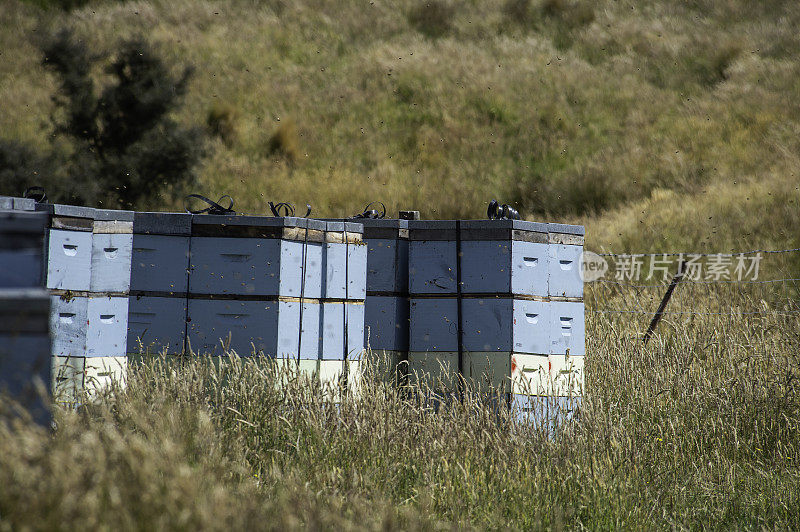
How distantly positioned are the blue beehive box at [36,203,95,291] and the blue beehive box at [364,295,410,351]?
2.40 meters

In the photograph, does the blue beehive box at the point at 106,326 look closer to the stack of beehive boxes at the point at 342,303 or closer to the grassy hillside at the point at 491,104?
the stack of beehive boxes at the point at 342,303

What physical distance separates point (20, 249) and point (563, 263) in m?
4.76

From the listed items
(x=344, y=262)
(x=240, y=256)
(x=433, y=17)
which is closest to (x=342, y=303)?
(x=344, y=262)

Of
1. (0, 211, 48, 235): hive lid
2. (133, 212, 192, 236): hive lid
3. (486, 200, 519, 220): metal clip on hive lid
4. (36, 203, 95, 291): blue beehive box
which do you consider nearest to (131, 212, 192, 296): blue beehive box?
(133, 212, 192, 236): hive lid

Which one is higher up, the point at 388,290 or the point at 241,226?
the point at 241,226

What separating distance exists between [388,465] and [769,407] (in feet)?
12.6

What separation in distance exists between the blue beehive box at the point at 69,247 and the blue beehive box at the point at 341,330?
183cm

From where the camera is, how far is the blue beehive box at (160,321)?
602 centimetres

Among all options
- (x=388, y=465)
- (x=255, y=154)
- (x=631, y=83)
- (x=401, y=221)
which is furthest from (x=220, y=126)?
(x=388, y=465)

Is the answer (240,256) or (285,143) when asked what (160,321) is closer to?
(240,256)

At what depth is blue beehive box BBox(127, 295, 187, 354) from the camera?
602cm

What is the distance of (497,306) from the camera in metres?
6.52

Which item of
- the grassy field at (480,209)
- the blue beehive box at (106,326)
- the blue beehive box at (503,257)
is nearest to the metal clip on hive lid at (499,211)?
the blue beehive box at (503,257)

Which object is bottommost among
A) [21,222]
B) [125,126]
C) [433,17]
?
[21,222]
